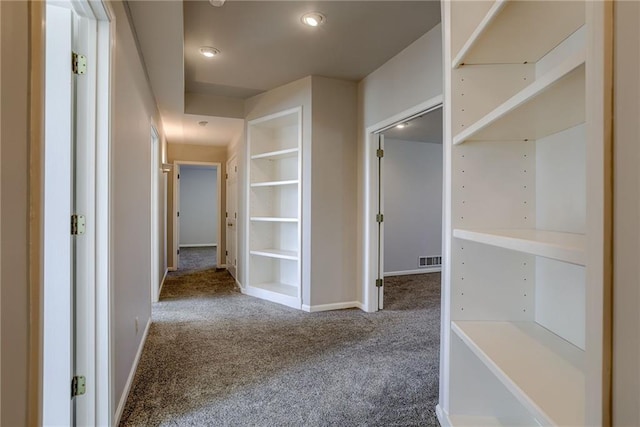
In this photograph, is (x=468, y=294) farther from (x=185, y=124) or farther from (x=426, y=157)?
(x=426, y=157)

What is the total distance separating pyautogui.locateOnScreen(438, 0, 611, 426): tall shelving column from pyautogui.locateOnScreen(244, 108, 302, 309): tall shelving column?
2769 millimetres

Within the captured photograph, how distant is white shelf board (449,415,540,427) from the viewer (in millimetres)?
1376

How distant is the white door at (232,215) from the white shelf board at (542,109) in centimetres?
421

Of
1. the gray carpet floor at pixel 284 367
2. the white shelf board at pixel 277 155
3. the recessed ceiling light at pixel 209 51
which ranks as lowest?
the gray carpet floor at pixel 284 367

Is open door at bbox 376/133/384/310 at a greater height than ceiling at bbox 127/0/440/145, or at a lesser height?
lesser

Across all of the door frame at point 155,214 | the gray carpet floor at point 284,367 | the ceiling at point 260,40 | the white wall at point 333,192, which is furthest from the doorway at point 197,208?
the white wall at point 333,192

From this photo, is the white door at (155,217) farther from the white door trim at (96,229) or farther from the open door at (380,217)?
the open door at (380,217)

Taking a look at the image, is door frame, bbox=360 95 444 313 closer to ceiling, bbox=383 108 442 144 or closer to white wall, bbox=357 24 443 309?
white wall, bbox=357 24 443 309

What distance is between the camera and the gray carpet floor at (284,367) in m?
1.74

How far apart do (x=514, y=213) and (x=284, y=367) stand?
173 centimetres

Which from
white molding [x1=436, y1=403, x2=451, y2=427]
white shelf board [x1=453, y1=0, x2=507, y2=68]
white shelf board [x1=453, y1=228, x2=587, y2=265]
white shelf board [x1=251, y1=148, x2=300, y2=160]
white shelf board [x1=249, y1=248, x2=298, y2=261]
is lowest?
white molding [x1=436, y1=403, x2=451, y2=427]

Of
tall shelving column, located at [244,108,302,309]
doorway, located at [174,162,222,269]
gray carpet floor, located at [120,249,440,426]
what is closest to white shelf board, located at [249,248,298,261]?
tall shelving column, located at [244,108,302,309]

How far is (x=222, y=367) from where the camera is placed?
88.1 inches

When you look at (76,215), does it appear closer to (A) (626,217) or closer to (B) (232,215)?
(A) (626,217)
